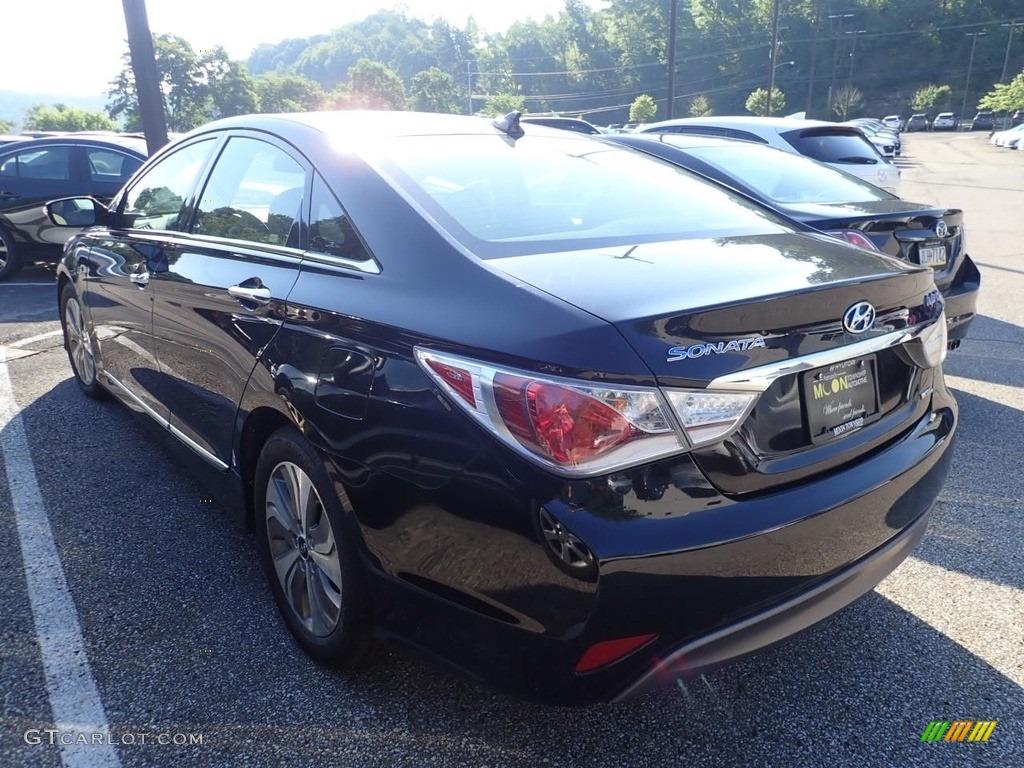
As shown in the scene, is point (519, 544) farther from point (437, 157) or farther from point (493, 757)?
point (437, 157)

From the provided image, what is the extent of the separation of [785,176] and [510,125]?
3.10 metres

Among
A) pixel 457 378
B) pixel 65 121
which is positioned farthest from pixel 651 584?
pixel 65 121

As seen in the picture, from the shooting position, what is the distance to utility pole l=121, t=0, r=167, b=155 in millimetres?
7422

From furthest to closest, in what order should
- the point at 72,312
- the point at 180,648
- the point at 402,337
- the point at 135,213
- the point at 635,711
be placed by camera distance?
the point at 72,312 → the point at 135,213 → the point at 180,648 → the point at 635,711 → the point at 402,337

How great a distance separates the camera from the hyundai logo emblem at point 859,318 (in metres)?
1.85

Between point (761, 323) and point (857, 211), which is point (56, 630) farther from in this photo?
point (857, 211)

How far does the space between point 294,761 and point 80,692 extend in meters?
0.75

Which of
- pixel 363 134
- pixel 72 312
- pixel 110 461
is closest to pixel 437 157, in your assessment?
pixel 363 134

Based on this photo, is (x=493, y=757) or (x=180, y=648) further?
(x=180, y=648)

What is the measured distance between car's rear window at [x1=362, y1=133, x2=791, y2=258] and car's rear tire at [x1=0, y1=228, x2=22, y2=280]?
814 centimetres

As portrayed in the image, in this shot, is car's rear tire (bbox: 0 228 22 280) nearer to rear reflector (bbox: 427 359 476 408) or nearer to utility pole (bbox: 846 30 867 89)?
rear reflector (bbox: 427 359 476 408)

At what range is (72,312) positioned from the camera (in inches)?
183

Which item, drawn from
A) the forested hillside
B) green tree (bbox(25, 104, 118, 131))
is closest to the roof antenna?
the forested hillside

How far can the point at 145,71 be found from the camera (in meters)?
7.65
